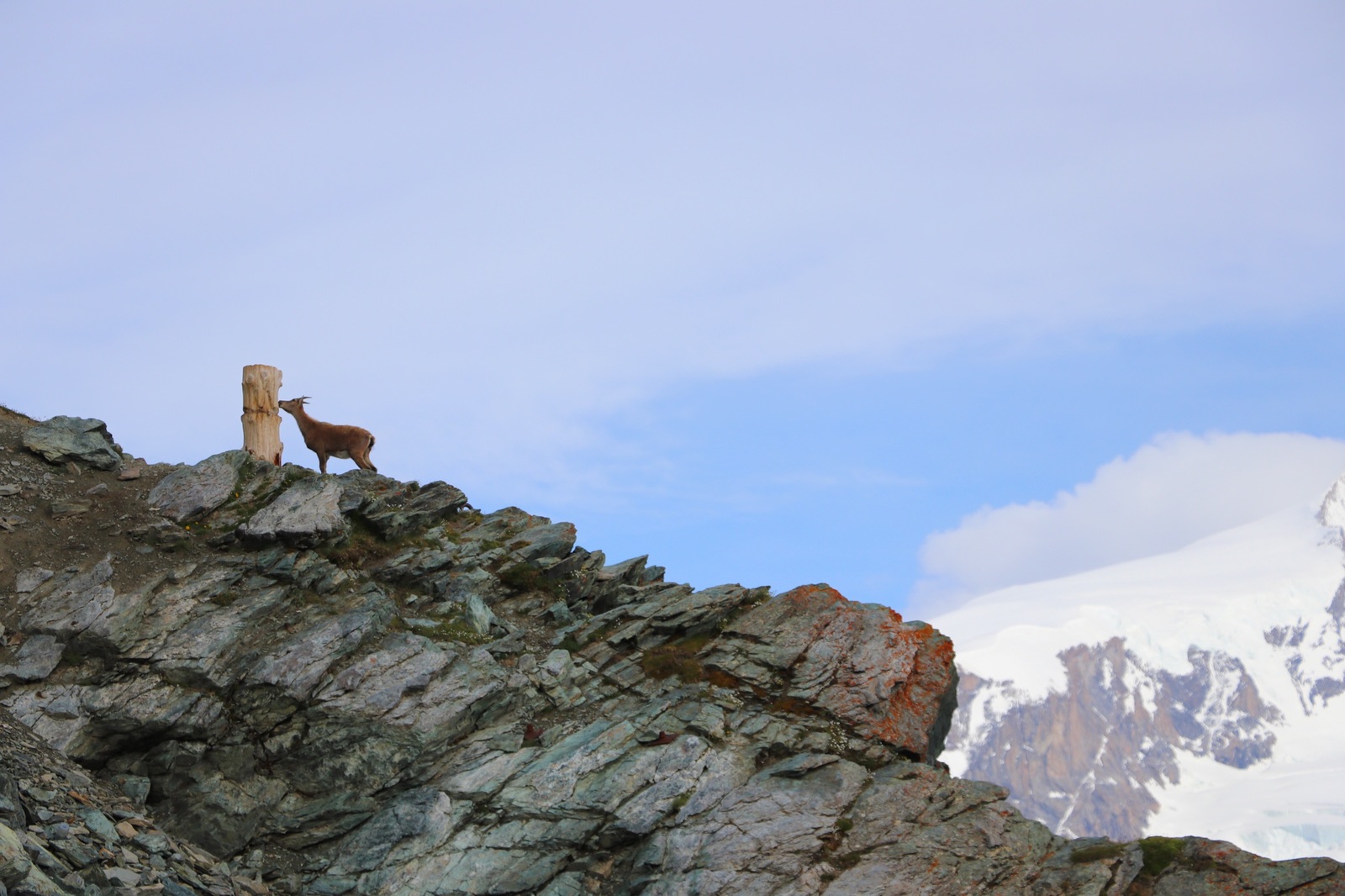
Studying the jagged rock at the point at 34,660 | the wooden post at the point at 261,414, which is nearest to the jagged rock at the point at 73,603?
the jagged rock at the point at 34,660

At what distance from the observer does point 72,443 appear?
27719mm

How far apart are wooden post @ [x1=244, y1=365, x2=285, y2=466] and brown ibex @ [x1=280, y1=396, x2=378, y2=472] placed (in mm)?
1340

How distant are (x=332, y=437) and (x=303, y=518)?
5.99 metres

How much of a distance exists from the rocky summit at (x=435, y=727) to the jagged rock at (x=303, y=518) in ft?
0.20

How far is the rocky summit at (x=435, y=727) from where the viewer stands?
1947cm

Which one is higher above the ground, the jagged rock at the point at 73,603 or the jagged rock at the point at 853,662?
the jagged rock at the point at 73,603

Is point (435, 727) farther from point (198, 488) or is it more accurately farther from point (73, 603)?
point (198, 488)

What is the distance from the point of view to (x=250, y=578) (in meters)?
24.4

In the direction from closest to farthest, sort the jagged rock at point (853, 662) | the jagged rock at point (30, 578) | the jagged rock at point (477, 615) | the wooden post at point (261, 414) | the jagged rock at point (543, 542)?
1. the jagged rock at point (853, 662)
2. the jagged rock at point (30, 578)
3. the jagged rock at point (477, 615)
4. the jagged rock at point (543, 542)
5. the wooden post at point (261, 414)

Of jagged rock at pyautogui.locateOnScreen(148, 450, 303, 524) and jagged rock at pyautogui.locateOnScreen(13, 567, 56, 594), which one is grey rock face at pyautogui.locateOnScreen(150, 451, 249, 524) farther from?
jagged rock at pyautogui.locateOnScreen(13, 567, 56, 594)

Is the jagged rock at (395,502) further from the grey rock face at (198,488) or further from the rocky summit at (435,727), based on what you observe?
the grey rock face at (198,488)

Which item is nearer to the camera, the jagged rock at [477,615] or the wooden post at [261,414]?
the jagged rock at [477,615]

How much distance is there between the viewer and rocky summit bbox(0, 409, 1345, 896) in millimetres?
19469

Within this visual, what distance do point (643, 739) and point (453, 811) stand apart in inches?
148
